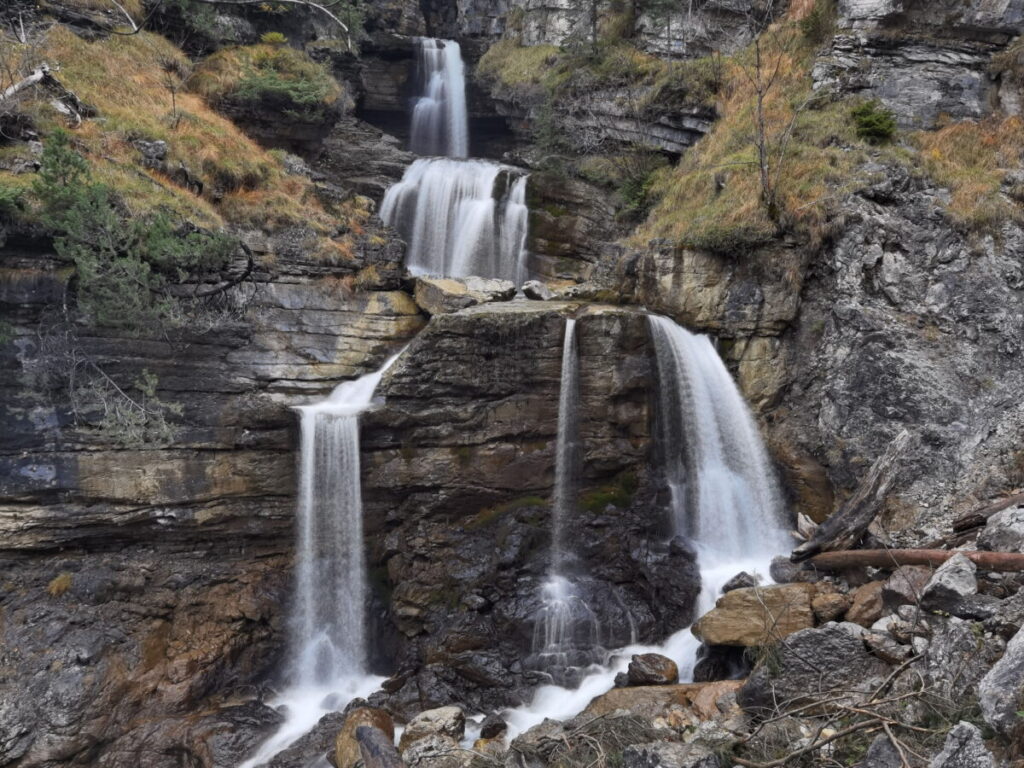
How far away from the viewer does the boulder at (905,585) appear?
23.2 feet

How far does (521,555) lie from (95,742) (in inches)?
263

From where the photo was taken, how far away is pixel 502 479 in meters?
11.6

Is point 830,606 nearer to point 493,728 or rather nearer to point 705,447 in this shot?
point 705,447

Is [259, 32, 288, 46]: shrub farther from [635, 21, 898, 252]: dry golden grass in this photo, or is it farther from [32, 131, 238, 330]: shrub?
[635, 21, 898, 252]: dry golden grass

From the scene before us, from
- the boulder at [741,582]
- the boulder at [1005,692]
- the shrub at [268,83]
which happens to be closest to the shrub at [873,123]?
the boulder at [741,582]

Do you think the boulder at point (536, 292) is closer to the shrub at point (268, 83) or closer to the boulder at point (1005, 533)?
the shrub at point (268, 83)

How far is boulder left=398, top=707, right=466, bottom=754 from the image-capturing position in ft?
27.5

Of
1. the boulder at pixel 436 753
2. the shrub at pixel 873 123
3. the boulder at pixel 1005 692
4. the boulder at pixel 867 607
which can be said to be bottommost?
the boulder at pixel 436 753

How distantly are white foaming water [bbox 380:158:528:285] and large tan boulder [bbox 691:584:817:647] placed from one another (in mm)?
9740

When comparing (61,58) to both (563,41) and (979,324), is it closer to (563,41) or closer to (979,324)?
(563,41)

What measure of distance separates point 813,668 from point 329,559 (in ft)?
25.3

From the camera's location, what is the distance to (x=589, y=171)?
59.3 ft

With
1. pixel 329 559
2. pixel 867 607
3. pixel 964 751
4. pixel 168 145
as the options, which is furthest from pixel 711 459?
pixel 168 145

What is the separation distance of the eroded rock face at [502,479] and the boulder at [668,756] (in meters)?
4.21
